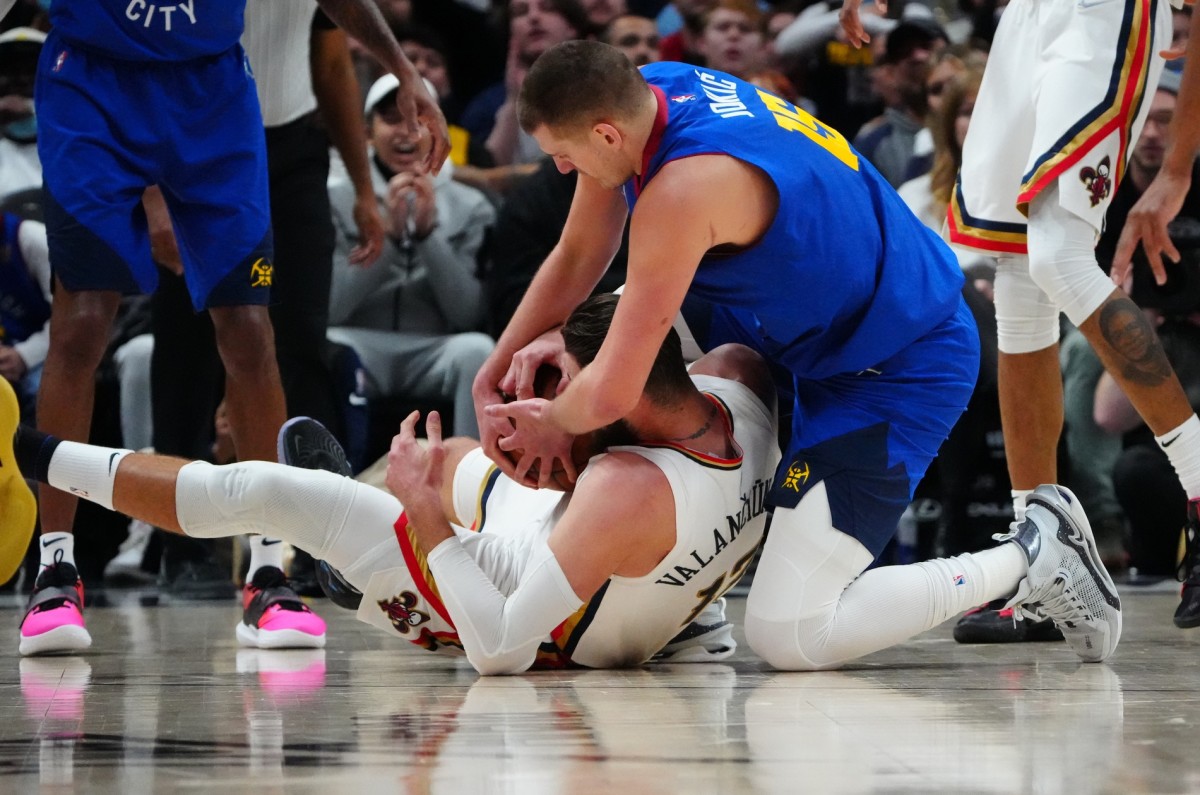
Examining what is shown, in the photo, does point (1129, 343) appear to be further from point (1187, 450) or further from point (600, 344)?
point (600, 344)

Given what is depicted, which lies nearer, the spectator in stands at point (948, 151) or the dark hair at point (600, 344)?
the dark hair at point (600, 344)

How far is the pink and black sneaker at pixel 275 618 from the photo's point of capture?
121 inches

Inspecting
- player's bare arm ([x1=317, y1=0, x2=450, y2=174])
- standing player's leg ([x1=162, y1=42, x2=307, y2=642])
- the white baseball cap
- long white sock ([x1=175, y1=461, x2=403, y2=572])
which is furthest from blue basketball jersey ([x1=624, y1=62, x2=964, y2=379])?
the white baseball cap

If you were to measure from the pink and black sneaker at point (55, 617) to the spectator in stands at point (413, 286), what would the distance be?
1.90m

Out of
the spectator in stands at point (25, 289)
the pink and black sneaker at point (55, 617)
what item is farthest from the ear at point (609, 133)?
the spectator in stands at point (25, 289)

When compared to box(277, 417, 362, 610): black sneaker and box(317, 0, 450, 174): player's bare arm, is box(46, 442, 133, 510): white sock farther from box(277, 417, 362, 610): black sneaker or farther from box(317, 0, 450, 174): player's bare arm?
box(317, 0, 450, 174): player's bare arm

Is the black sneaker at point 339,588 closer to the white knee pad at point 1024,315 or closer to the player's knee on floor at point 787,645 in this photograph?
the player's knee on floor at point 787,645

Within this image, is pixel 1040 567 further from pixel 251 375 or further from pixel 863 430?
pixel 251 375

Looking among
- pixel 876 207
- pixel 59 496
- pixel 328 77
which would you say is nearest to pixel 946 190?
pixel 328 77

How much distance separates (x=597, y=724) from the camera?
6.80 ft

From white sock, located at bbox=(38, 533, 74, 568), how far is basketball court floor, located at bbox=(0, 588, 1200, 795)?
21cm

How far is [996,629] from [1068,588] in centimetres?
41

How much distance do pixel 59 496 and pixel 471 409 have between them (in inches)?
71.0

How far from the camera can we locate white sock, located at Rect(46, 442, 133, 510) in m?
2.77
